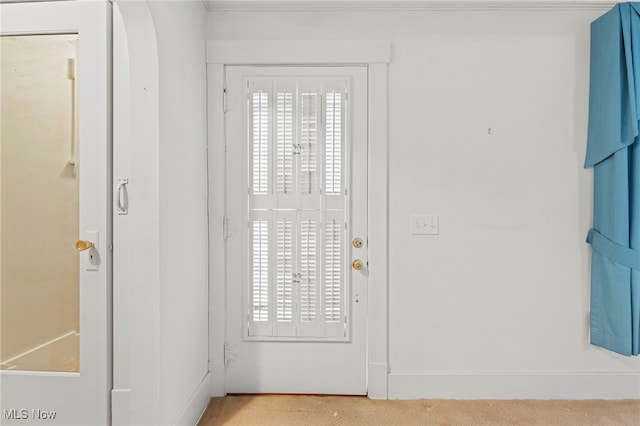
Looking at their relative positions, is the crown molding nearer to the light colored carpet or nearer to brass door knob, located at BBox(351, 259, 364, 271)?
brass door knob, located at BBox(351, 259, 364, 271)

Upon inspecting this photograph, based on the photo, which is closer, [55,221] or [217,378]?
[55,221]

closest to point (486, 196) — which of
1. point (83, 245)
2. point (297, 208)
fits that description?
point (297, 208)

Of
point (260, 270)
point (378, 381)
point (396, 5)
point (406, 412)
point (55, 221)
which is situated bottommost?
point (406, 412)

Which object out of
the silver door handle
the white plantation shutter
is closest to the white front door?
the silver door handle

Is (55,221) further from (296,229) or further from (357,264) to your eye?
(357,264)

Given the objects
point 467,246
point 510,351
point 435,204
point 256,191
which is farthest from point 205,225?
point 510,351

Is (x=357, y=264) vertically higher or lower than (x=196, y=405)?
higher

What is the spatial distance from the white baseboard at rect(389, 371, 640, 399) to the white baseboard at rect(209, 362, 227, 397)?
3.34ft

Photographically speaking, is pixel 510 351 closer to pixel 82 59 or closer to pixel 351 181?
pixel 351 181

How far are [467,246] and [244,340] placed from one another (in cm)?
147

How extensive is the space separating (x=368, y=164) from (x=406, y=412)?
144cm

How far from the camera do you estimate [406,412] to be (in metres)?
2.28

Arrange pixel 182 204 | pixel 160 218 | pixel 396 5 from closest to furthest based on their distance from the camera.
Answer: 1. pixel 160 218
2. pixel 182 204
3. pixel 396 5

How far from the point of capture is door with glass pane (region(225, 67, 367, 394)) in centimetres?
243
